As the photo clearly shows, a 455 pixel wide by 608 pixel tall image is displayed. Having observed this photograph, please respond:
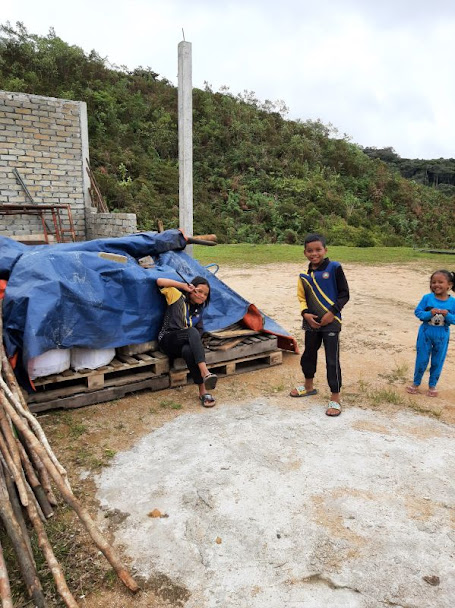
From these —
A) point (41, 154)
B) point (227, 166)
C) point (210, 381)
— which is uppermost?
point (227, 166)

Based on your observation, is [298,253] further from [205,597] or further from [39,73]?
[39,73]

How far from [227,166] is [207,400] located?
21.2 meters

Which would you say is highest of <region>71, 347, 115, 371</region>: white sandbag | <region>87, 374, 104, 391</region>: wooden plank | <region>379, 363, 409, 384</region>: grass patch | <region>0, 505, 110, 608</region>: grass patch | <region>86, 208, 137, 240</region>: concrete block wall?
<region>86, 208, 137, 240</region>: concrete block wall

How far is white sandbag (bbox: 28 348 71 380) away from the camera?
145 inches

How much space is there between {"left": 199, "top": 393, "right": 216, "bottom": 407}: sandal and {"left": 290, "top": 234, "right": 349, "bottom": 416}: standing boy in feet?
3.22

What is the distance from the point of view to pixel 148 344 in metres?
4.44

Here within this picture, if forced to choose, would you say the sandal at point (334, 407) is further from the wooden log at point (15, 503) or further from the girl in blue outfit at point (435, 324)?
the wooden log at point (15, 503)

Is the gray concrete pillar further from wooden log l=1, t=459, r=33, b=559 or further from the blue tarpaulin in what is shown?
wooden log l=1, t=459, r=33, b=559

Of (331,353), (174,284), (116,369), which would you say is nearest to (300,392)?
(331,353)

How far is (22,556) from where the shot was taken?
204cm

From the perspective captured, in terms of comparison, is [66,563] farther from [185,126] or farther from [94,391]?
[185,126]

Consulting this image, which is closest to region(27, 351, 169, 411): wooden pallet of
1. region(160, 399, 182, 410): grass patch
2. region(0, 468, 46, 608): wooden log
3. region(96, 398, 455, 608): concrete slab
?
region(160, 399, 182, 410): grass patch

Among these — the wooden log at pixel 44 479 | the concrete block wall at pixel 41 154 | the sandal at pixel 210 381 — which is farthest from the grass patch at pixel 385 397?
the concrete block wall at pixel 41 154

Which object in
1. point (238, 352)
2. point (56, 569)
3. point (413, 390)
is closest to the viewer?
point (56, 569)
